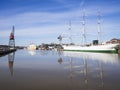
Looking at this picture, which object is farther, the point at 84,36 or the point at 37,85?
the point at 84,36

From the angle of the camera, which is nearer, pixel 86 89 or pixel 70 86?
pixel 86 89

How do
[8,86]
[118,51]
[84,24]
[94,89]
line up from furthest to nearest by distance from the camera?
1. [84,24]
2. [118,51]
3. [8,86]
4. [94,89]

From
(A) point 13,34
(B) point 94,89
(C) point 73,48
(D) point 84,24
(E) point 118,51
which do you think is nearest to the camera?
(B) point 94,89

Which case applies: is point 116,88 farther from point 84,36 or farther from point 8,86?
point 84,36

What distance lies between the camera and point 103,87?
46.0 ft

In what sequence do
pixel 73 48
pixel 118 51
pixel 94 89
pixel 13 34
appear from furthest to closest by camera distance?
pixel 13 34 < pixel 73 48 < pixel 118 51 < pixel 94 89

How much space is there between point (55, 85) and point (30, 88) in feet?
6.34

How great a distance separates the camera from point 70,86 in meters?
14.3

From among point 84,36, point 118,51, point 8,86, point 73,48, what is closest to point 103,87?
point 8,86

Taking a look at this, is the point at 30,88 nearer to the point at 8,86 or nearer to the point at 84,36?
the point at 8,86

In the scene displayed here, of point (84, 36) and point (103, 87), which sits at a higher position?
point (84, 36)

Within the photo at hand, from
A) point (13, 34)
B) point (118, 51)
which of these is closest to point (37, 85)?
point (118, 51)

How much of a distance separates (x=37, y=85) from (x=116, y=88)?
5516 mm

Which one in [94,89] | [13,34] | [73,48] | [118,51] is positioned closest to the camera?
[94,89]
